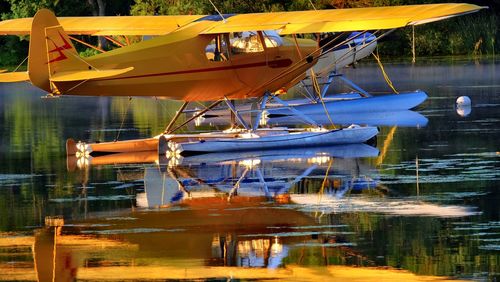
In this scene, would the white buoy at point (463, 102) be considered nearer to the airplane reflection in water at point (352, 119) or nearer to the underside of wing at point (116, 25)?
the airplane reflection in water at point (352, 119)

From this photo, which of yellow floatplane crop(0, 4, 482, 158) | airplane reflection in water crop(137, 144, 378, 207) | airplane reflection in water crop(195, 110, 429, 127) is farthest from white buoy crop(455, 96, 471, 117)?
airplane reflection in water crop(137, 144, 378, 207)

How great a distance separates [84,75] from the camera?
17.7m

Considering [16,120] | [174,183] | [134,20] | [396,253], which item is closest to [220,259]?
[396,253]

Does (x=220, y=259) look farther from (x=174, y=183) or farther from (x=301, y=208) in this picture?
(x=174, y=183)

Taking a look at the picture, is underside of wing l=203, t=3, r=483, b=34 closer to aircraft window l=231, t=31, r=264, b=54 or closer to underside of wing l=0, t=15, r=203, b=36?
aircraft window l=231, t=31, r=264, b=54

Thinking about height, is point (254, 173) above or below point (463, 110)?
below

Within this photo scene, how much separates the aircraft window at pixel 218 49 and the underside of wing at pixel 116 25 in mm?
1436

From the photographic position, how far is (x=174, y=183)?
1599cm

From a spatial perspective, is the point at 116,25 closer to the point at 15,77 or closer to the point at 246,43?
the point at 246,43

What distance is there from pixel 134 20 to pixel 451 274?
1393cm

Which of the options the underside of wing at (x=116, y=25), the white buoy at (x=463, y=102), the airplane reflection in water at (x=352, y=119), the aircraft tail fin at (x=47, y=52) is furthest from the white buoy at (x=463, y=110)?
the aircraft tail fin at (x=47, y=52)

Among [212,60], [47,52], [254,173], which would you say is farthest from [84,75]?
[212,60]

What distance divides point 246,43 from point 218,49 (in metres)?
0.65

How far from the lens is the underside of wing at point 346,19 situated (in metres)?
18.2
